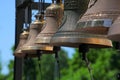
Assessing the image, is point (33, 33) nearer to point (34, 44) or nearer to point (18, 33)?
point (34, 44)

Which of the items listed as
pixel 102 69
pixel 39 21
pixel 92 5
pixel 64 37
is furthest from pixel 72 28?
pixel 102 69

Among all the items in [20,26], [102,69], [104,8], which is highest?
[104,8]

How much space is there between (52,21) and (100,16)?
4.40 feet

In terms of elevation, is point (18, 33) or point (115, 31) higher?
point (115, 31)

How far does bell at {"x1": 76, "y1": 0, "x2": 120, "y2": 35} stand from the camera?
2906mm

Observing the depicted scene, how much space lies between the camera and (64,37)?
11.5 feet

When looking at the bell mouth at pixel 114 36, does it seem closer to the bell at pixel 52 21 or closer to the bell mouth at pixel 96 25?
the bell mouth at pixel 96 25

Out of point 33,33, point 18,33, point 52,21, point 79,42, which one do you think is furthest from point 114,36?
point 18,33

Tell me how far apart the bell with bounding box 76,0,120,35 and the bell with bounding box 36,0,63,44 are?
116 cm

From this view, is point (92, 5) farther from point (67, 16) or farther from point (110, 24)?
point (67, 16)

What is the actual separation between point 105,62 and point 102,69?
0.63 m

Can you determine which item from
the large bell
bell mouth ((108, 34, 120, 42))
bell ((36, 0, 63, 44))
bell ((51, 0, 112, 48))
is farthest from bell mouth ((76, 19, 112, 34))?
the large bell

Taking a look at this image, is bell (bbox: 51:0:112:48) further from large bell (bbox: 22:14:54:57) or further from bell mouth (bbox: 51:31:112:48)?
large bell (bbox: 22:14:54:57)

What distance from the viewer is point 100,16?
2.96 m
